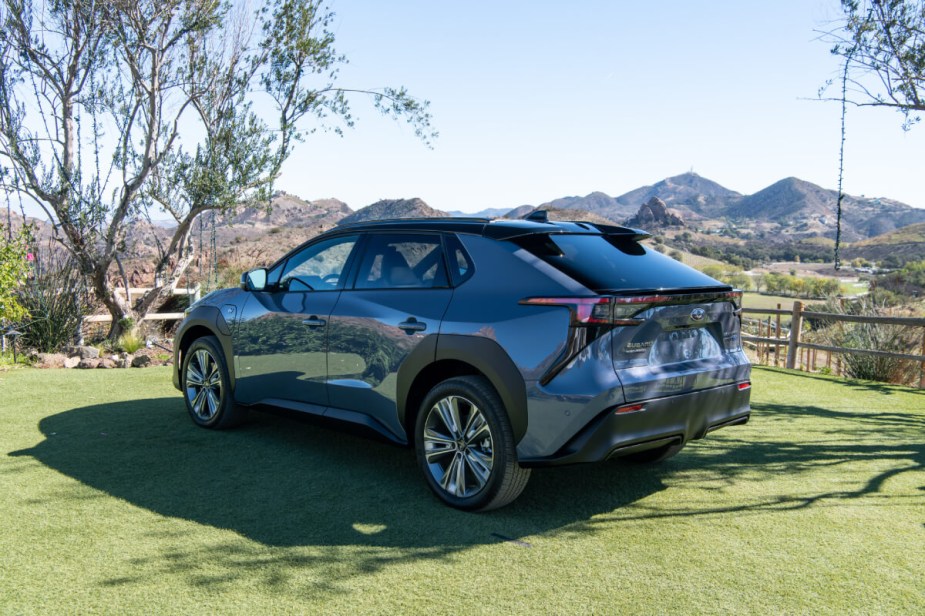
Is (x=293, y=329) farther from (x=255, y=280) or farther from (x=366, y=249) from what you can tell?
(x=366, y=249)

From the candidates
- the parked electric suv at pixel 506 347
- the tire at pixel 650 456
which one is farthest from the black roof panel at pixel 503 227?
the tire at pixel 650 456

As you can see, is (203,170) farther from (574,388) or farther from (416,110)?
(574,388)

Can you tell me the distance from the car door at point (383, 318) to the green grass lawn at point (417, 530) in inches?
24.1

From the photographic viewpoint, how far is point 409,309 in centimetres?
470

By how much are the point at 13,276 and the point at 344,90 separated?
917 centimetres

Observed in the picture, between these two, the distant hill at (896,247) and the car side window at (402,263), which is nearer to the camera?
the car side window at (402,263)

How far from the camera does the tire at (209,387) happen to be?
6.24 metres

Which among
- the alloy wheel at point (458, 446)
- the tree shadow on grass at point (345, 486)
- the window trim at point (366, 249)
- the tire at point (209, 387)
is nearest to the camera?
the tree shadow on grass at point (345, 486)

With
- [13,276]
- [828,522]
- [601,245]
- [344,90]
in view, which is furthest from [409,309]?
[344,90]

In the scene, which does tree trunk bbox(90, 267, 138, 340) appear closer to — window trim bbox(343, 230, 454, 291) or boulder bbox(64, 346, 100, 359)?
boulder bbox(64, 346, 100, 359)

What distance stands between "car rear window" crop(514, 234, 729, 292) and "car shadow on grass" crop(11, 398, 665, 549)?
1443 mm

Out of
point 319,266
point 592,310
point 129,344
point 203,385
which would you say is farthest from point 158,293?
point 592,310

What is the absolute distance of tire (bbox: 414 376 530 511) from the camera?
165 inches

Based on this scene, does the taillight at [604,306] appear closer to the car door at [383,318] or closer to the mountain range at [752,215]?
the car door at [383,318]
